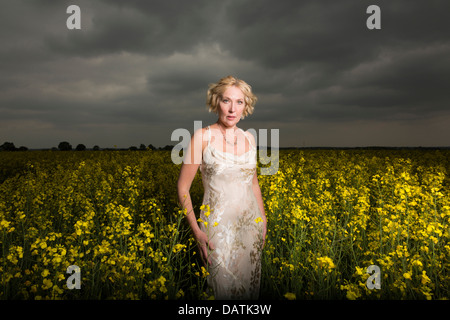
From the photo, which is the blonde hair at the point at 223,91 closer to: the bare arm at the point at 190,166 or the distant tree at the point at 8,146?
the bare arm at the point at 190,166

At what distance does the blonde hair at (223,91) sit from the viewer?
234cm

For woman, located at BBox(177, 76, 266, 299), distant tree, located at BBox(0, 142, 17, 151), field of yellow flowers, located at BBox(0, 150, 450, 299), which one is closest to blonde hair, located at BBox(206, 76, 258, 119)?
woman, located at BBox(177, 76, 266, 299)

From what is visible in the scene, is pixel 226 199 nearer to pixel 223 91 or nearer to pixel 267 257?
pixel 223 91

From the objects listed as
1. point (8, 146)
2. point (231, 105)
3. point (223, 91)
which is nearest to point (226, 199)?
point (231, 105)

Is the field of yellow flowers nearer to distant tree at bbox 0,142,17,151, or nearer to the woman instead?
the woman

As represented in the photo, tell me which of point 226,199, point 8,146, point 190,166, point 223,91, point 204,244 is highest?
point 8,146

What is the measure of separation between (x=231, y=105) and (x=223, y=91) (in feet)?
0.43

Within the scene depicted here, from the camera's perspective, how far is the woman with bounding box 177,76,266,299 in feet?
7.56

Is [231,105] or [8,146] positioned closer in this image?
[231,105]

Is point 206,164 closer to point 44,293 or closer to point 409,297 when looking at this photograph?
point 44,293

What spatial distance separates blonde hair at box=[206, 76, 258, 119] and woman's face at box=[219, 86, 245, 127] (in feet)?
0.12

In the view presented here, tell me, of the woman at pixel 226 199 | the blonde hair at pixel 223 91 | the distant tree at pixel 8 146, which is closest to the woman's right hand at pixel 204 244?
the woman at pixel 226 199

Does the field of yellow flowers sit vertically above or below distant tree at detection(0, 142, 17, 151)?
below

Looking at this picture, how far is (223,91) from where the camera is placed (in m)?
2.32
